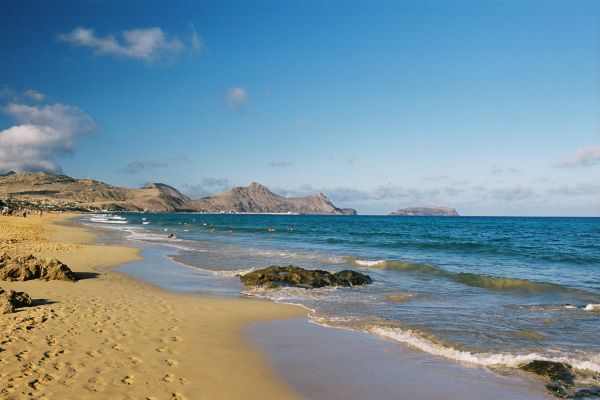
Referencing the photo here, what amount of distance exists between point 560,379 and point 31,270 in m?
16.4

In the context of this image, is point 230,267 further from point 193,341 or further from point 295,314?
point 193,341

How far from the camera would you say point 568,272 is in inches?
984

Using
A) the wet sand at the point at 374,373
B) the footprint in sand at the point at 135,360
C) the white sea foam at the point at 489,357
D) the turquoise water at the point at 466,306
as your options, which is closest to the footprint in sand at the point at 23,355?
the footprint in sand at the point at 135,360

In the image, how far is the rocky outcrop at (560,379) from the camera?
680 centimetres

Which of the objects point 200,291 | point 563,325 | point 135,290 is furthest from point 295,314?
point 563,325

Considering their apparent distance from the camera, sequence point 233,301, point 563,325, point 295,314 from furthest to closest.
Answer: point 233,301, point 295,314, point 563,325

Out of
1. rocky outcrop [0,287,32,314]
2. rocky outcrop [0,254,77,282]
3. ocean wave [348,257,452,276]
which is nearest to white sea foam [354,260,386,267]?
ocean wave [348,257,452,276]

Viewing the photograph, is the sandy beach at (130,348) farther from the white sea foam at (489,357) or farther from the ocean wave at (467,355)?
the white sea foam at (489,357)

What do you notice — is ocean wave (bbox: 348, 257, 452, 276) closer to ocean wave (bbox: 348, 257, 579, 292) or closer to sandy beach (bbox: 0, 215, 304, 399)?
ocean wave (bbox: 348, 257, 579, 292)

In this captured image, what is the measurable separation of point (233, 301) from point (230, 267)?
9.64 meters

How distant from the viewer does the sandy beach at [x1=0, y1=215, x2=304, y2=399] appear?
239 inches

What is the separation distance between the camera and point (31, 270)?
14.6 meters

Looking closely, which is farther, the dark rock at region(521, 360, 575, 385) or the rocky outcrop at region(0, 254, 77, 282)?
the rocky outcrop at region(0, 254, 77, 282)

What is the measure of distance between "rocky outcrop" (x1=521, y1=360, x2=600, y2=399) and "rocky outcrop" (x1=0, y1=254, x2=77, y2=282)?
15.2 meters
